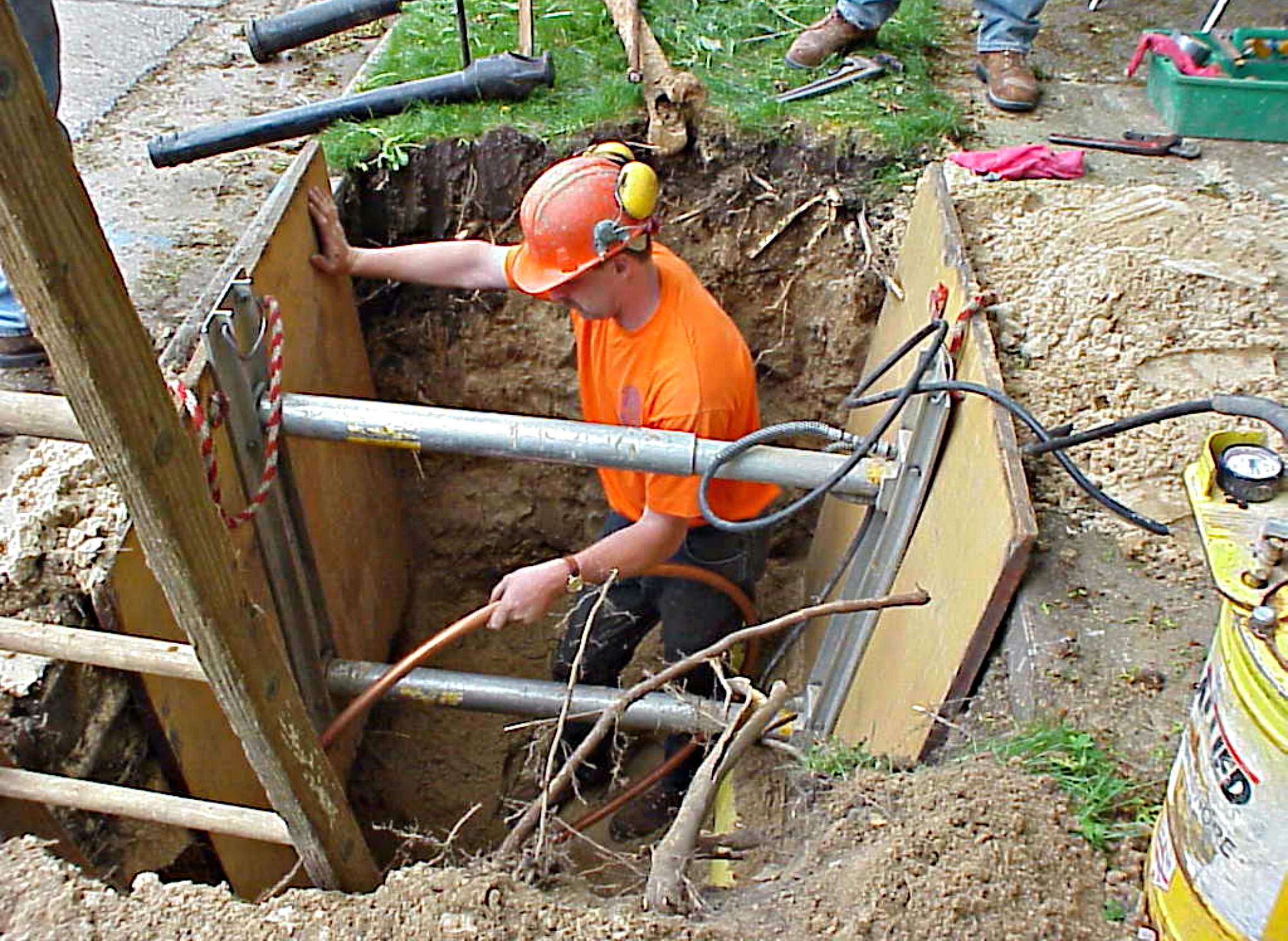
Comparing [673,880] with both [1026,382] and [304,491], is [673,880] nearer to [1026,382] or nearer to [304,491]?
[1026,382]

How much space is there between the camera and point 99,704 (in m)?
1.99

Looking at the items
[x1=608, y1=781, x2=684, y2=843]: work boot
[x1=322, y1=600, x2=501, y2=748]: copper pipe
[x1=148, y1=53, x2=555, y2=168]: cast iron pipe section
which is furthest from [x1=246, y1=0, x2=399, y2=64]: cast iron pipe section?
[x1=608, y1=781, x2=684, y2=843]: work boot

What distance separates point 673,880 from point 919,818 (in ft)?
1.32

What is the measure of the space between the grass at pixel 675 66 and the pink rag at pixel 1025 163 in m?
0.32

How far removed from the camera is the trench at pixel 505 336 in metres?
3.41

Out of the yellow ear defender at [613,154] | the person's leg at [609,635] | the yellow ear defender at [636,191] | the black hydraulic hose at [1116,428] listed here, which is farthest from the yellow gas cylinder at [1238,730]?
the person's leg at [609,635]

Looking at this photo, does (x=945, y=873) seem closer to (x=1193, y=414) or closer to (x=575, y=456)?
(x=1193, y=414)

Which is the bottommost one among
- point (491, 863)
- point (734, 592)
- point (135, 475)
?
point (734, 592)

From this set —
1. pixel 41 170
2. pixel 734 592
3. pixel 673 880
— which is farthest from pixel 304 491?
pixel 41 170

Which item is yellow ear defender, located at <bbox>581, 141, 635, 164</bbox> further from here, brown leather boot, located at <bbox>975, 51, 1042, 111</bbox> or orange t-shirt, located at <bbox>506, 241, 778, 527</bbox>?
brown leather boot, located at <bbox>975, 51, 1042, 111</bbox>

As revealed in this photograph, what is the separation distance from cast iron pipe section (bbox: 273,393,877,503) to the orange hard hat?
409 millimetres

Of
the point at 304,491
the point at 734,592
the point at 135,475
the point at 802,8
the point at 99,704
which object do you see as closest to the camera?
the point at 135,475

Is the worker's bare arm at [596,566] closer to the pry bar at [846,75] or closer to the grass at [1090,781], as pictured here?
the grass at [1090,781]

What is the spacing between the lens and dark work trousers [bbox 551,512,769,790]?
2975 millimetres
